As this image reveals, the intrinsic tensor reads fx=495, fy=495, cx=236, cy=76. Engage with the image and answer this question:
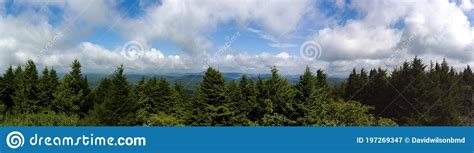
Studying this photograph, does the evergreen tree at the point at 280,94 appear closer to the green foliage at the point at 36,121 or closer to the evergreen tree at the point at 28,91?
the green foliage at the point at 36,121

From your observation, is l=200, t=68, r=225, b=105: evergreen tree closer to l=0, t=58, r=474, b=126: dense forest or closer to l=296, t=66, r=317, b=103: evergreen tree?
l=0, t=58, r=474, b=126: dense forest

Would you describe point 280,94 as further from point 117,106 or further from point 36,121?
point 36,121

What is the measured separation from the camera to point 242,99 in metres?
41.1

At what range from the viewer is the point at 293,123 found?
3744cm

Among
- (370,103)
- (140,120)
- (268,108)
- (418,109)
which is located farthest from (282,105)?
(370,103)

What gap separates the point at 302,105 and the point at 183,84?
3033 cm

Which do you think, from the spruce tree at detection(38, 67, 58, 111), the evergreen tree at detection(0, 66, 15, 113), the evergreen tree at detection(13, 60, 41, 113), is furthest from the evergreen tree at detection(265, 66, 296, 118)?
the evergreen tree at detection(0, 66, 15, 113)

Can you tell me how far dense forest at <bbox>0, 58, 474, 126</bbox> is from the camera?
3803 centimetres

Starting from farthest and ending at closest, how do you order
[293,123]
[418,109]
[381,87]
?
[381,87] < [418,109] < [293,123]

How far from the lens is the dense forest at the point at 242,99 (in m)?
38.0

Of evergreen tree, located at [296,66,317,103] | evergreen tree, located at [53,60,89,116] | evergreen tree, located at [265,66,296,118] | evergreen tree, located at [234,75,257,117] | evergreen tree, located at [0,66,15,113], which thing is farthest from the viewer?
evergreen tree, located at [0,66,15,113]

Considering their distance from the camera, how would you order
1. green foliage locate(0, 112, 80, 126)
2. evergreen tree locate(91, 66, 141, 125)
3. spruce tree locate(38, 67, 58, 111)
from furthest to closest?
spruce tree locate(38, 67, 58, 111), evergreen tree locate(91, 66, 141, 125), green foliage locate(0, 112, 80, 126)

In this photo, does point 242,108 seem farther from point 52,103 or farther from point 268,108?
point 52,103

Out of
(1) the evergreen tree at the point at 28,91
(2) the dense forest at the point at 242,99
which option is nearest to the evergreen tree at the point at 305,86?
(2) the dense forest at the point at 242,99
